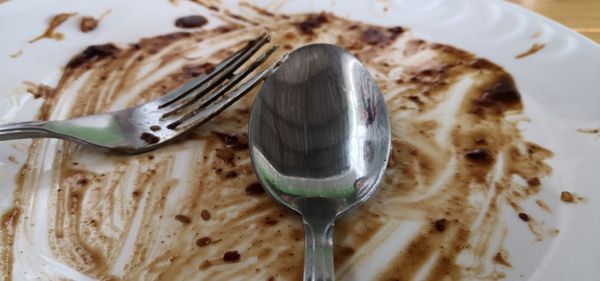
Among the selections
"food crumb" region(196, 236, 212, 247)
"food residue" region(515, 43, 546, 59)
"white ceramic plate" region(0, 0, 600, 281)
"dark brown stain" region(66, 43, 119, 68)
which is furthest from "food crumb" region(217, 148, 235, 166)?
"food residue" region(515, 43, 546, 59)

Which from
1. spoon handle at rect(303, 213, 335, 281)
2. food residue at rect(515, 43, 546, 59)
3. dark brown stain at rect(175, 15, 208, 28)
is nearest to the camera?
spoon handle at rect(303, 213, 335, 281)

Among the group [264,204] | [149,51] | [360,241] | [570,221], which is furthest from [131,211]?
[570,221]

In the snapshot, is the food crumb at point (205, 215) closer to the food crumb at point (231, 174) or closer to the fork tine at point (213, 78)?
the food crumb at point (231, 174)

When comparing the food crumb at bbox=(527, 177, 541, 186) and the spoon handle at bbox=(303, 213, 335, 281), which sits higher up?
the spoon handle at bbox=(303, 213, 335, 281)

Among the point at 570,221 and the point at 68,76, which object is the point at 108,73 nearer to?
the point at 68,76

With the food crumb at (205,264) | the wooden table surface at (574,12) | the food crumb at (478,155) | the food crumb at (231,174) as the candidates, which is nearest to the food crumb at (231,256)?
the food crumb at (205,264)

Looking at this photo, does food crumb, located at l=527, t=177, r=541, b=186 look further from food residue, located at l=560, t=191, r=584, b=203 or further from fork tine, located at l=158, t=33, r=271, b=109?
fork tine, located at l=158, t=33, r=271, b=109

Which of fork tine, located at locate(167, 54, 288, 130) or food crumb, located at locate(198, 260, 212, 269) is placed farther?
fork tine, located at locate(167, 54, 288, 130)

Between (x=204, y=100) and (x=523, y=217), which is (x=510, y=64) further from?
(x=204, y=100)
